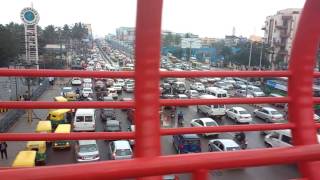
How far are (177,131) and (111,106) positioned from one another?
0.93ft

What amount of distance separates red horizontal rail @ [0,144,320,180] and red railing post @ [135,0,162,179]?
1.74ft

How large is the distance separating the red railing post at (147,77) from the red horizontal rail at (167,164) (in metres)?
0.53

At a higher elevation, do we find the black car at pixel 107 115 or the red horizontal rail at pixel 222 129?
the red horizontal rail at pixel 222 129

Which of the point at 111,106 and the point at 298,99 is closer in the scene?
the point at 111,106

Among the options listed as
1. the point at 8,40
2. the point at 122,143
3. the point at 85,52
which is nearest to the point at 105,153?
the point at 122,143

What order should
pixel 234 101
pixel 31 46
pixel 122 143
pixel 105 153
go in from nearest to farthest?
pixel 234 101, pixel 122 143, pixel 105 153, pixel 31 46

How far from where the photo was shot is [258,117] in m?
17.4

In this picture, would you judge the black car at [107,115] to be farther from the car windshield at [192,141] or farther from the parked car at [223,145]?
the parked car at [223,145]

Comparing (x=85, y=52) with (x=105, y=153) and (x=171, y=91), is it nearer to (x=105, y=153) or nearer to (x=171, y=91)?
(x=171, y=91)

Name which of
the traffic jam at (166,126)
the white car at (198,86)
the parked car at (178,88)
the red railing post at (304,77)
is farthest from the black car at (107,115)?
the red railing post at (304,77)

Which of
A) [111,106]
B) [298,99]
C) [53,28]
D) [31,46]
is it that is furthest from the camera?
[53,28]

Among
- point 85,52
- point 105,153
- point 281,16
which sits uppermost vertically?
point 281,16

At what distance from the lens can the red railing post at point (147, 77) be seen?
1.33 m

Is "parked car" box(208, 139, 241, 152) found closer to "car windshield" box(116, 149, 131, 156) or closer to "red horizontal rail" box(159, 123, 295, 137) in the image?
"car windshield" box(116, 149, 131, 156)
